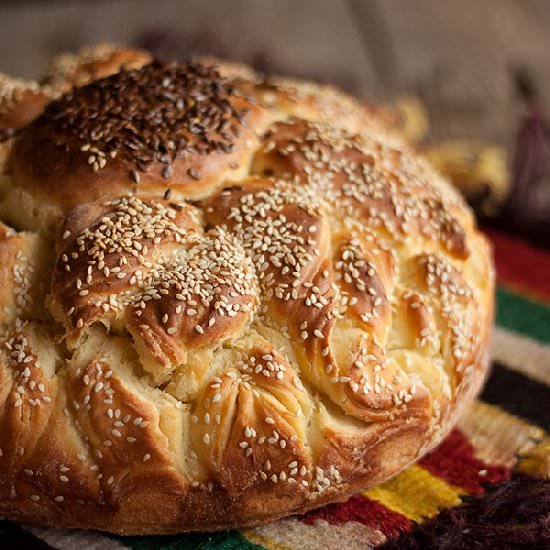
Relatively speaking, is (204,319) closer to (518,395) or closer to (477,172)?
(518,395)

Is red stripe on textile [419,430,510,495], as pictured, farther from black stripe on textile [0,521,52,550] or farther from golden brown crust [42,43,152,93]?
golden brown crust [42,43,152,93]

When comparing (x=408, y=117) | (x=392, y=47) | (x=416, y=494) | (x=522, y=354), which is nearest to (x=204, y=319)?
(x=416, y=494)

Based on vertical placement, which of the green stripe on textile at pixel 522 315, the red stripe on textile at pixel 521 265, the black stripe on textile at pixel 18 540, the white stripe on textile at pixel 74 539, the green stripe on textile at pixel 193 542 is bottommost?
the black stripe on textile at pixel 18 540

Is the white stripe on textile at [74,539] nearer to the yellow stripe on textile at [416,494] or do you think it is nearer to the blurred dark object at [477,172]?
the yellow stripe on textile at [416,494]

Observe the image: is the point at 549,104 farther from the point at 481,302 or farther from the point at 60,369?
the point at 60,369

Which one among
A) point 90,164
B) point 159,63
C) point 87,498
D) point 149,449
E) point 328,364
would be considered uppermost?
point 159,63

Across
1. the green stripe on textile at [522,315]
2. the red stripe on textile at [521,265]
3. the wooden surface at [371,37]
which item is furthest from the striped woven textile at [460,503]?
the wooden surface at [371,37]

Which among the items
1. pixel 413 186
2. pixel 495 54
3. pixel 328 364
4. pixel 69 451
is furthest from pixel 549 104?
pixel 69 451
